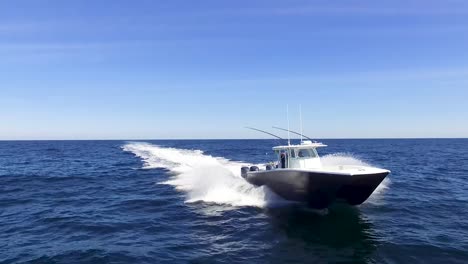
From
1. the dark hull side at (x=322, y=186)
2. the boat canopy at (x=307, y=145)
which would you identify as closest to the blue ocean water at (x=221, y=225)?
the dark hull side at (x=322, y=186)

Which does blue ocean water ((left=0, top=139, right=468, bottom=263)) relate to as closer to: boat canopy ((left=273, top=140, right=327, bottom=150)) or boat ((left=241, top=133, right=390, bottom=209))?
boat ((left=241, top=133, right=390, bottom=209))

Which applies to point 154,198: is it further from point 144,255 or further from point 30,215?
point 144,255

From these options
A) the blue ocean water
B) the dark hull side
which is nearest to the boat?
the dark hull side

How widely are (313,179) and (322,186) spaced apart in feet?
1.75

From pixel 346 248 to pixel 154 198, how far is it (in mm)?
13056

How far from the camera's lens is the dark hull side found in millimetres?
16734

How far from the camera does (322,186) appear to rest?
681 inches

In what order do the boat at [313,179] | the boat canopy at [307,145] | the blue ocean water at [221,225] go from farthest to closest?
the boat canopy at [307,145] → the boat at [313,179] → the blue ocean water at [221,225]

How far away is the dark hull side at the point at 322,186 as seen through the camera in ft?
54.9

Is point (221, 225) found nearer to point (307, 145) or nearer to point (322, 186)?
point (322, 186)

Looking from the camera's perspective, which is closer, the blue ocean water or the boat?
the blue ocean water

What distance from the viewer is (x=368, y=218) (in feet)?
57.5

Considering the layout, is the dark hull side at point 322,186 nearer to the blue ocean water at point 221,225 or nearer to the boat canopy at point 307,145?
the blue ocean water at point 221,225

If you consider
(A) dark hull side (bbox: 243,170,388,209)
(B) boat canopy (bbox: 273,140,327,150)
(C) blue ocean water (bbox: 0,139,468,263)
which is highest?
(B) boat canopy (bbox: 273,140,327,150)
